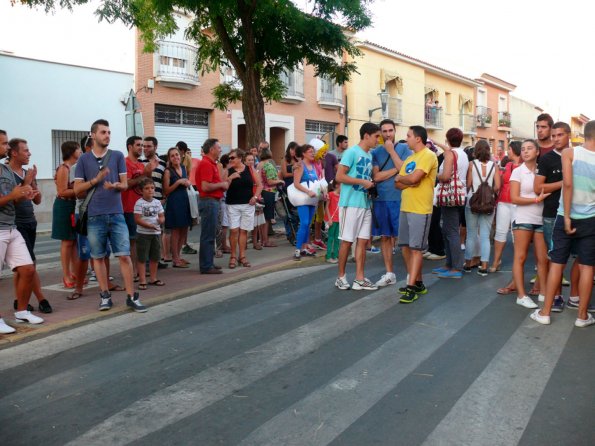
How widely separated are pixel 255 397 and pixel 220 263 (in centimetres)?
529

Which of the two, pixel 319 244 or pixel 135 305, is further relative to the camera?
pixel 319 244

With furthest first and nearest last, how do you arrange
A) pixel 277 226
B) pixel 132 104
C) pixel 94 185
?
pixel 277 226, pixel 132 104, pixel 94 185

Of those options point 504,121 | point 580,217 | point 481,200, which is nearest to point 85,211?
point 580,217

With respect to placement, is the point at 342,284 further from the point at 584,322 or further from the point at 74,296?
the point at 74,296

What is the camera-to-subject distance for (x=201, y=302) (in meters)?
6.48

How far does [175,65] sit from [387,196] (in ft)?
47.3

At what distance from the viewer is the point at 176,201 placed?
8.46m

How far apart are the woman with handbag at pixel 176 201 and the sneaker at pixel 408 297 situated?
3.71m

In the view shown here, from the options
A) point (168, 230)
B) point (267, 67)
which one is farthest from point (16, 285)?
point (267, 67)

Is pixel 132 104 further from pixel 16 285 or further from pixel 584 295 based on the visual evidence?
pixel 584 295

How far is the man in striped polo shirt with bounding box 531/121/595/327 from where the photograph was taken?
5.13 metres

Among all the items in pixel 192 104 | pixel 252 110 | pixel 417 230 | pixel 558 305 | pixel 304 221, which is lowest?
pixel 558 305

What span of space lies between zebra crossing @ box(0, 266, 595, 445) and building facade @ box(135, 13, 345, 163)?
11444 millimetres

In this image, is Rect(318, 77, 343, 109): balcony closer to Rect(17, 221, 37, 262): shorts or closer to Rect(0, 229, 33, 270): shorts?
Rect(17, 221, 37, 262): shorts
